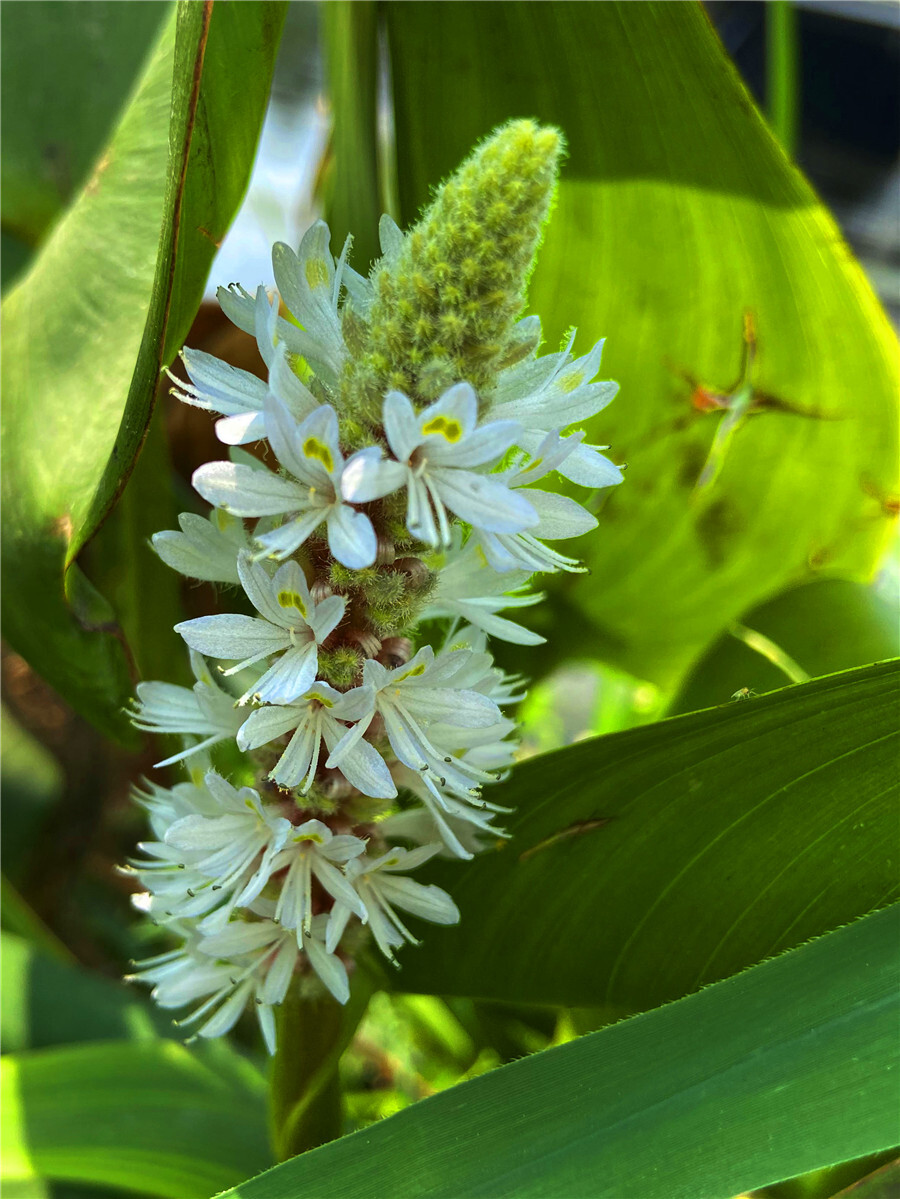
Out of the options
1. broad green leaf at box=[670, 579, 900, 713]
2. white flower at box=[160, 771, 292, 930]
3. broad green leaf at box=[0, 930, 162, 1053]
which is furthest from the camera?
broad green leaf at box=[0, 930, 162, 1053]

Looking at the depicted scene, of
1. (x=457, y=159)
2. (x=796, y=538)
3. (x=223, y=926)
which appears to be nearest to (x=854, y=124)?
(x=796, y=538)

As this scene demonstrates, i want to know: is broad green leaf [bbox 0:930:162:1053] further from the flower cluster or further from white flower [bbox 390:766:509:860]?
white flower [bbox 390:766:509:860]

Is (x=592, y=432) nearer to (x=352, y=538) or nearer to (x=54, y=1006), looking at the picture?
(x=352, y=538)

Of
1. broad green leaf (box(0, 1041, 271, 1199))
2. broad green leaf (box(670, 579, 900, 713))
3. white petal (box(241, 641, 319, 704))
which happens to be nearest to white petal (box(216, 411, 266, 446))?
white petal (box(241, 641, 319, 704))

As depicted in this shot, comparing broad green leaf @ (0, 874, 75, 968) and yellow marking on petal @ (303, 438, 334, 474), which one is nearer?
yellow marking on petal @ (303, 438, 334, 474)

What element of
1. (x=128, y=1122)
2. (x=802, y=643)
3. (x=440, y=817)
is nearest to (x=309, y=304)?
(x=440, y=817)

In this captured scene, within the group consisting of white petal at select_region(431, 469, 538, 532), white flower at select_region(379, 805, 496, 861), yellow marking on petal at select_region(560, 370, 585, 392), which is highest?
yellow marking on petal at select_region(560, 370, 585, 392)

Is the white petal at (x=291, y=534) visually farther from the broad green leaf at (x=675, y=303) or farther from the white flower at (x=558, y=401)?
the broad green leaf at (x=675, y=303)

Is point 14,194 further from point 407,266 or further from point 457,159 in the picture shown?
point 407,266
